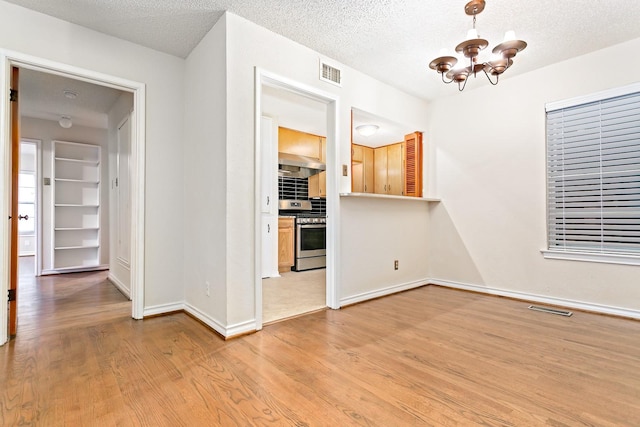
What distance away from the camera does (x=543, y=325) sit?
8.96ft

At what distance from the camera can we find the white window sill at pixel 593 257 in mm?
2908

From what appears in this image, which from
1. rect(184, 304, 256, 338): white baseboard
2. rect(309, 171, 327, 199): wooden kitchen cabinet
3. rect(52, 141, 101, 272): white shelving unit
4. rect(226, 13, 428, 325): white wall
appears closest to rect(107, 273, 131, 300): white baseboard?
rect(52, 141, 101, 272): white shelving unit

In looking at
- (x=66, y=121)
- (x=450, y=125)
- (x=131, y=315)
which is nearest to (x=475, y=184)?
(x=450, y=125)

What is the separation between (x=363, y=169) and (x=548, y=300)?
4177 millimetres

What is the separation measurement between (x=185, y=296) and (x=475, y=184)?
141 inches

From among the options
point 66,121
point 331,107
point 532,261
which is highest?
point 66,121

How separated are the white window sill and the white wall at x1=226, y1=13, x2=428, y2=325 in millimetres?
1566

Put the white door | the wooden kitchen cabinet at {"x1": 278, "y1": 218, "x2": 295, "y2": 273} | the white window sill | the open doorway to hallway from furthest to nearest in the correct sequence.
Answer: the wooden kitchen cabinet at {"x1": 278, "y1": 218, "x2": 295, "y2": 273}, the white door, the open doorway to hallway, the white window sill

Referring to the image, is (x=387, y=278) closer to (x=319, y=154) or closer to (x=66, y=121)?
(x=319, y=154)

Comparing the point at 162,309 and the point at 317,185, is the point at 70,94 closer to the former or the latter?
the point at 162,309

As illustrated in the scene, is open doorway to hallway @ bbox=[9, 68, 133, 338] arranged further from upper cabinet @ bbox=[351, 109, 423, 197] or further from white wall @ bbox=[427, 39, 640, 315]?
white wall @ bbox=[427, 39, 640, 315]

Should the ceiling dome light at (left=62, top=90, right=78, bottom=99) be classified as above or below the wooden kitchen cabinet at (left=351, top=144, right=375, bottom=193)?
above

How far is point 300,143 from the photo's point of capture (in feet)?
18.5

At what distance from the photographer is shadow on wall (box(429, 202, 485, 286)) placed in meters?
4.01
